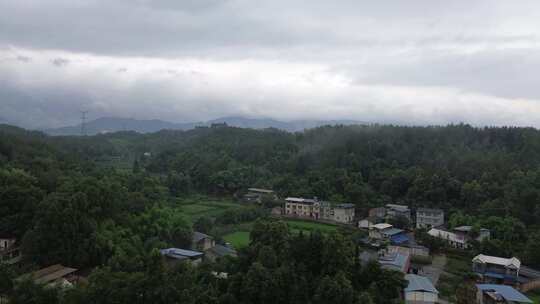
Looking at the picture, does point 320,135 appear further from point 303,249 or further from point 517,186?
point 303,249

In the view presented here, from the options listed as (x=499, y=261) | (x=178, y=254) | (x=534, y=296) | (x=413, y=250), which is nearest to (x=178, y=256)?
(x=178, y=254)

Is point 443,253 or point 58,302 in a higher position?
point 58,302

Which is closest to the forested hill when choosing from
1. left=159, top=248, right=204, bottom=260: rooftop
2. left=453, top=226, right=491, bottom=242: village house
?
left=453, top=226, right=491, bottom=242: village house

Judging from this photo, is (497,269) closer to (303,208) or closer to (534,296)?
(534,296)

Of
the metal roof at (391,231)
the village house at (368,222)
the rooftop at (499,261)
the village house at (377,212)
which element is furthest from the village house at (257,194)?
the rooftop at (499,261)

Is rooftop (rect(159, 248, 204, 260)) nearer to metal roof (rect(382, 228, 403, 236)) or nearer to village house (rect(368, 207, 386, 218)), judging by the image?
metal roof (rect(382, 228, 403, 236))

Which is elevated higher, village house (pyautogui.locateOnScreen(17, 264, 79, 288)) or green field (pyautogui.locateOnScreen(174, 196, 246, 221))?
village house (pyautogui.locateOnScreen(17, 264, 79, 288))

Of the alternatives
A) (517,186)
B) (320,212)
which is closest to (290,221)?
(320,212)
